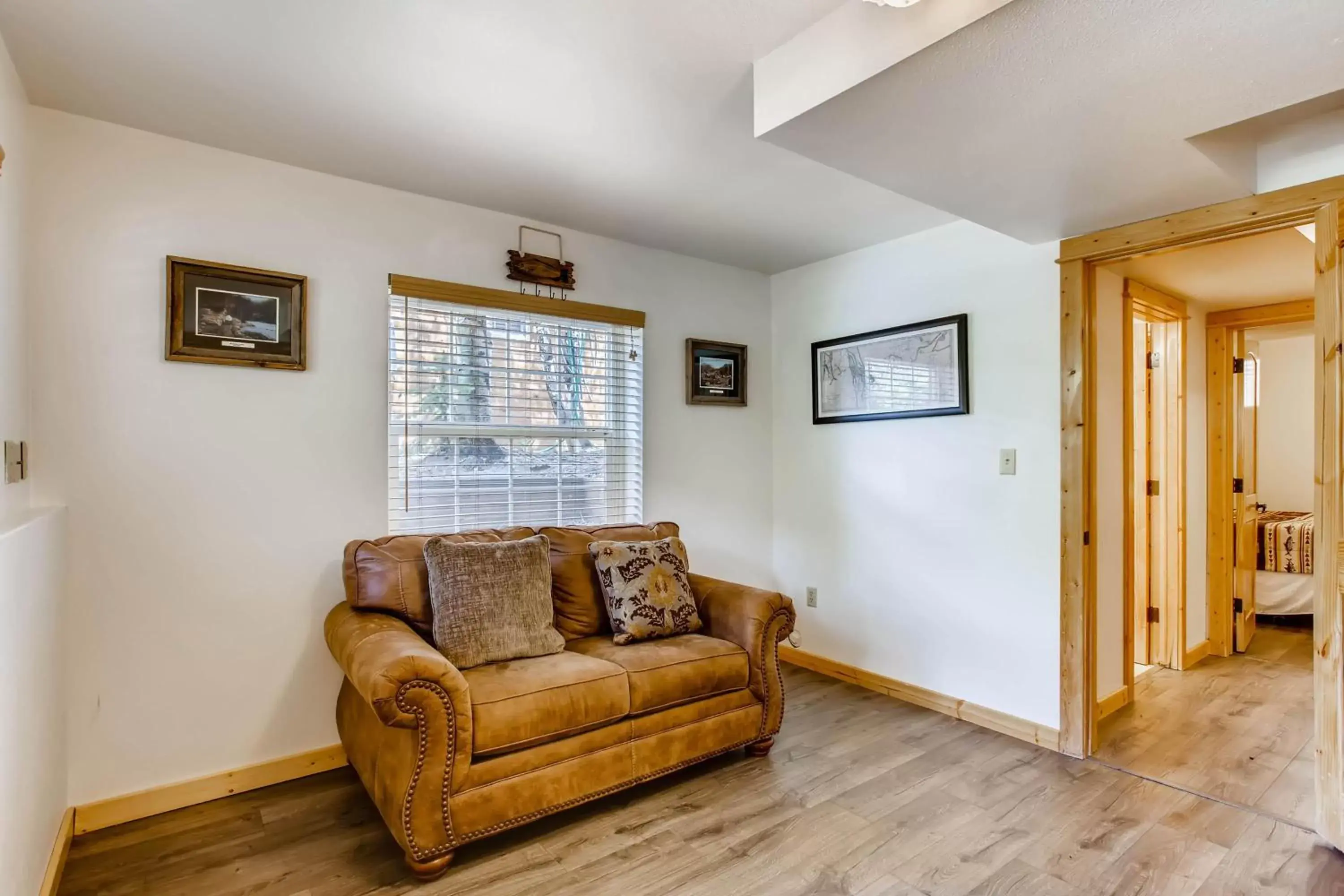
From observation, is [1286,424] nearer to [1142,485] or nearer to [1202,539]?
[1202,539]

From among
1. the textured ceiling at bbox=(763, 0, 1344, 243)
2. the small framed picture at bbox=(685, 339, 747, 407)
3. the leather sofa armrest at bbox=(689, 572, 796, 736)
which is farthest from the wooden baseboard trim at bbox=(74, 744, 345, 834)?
the textured ceiling at bbox=(763, 0, 1344, 243)

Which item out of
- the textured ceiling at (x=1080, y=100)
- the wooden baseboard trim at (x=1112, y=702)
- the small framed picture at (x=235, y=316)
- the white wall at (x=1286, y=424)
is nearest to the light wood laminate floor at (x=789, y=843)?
the wooden baseboard trim at (x=1112, y=702)

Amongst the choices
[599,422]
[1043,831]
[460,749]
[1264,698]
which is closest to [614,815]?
[460,749]

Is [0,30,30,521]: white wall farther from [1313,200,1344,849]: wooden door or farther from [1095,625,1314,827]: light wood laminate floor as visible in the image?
[1095,625,1314,827]: light wood laminate floor

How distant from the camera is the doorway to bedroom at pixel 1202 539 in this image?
9.41ft

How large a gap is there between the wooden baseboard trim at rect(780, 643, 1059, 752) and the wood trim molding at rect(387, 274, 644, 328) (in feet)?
7.07

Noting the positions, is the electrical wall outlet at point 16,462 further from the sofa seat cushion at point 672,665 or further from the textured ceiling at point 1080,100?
the textured ceiling at point 1080,100

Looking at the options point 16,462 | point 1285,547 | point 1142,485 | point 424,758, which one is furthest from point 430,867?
point 1285,547

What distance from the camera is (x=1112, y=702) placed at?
10.6 feet

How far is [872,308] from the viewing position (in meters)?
3.68

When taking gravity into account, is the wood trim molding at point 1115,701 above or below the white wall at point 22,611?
below

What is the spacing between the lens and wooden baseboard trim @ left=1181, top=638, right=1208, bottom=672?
12.9ft

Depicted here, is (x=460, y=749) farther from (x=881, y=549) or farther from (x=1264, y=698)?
(x=1264, y=698)

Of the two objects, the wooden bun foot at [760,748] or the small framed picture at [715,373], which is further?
the small framed picture at [715,373]
